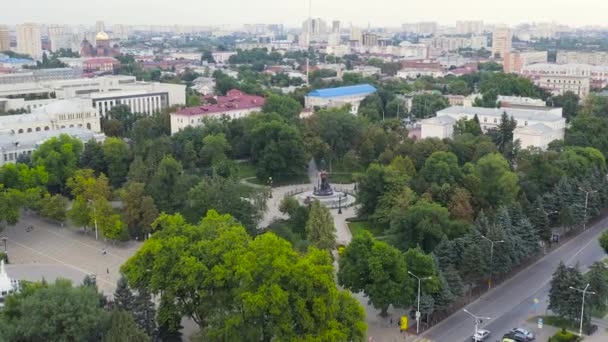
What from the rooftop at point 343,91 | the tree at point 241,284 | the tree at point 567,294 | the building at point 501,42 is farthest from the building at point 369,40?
the tree at point 241,284

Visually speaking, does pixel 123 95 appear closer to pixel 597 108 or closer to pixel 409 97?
pixel 409 97

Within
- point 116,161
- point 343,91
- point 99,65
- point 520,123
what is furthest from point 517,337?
point 99,65

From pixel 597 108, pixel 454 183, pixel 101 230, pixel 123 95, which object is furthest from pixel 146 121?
pixel 597 108

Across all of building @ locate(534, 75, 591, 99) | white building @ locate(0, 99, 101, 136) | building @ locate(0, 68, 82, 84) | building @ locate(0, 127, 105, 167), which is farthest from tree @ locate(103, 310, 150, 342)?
building @ locate(534, 75, 591, 99)

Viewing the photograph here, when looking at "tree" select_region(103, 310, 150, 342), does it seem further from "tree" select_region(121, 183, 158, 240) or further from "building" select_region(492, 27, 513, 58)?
"building" select_region(492, 27, 513, 58)

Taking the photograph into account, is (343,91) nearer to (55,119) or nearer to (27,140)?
(55,119)
